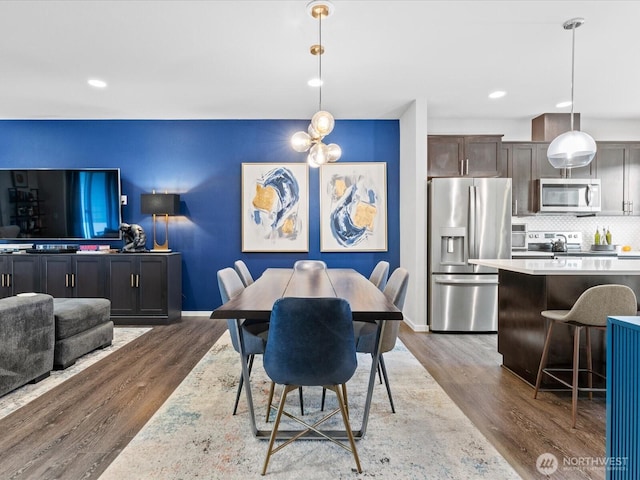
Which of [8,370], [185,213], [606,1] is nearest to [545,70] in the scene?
[606,1]

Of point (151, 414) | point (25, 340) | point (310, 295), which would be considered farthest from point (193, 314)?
point (310, 295)

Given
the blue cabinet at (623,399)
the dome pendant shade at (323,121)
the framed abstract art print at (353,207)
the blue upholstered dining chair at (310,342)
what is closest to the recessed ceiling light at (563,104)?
the framed abstract art print at (353,207)

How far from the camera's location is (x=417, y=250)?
14.5 ft

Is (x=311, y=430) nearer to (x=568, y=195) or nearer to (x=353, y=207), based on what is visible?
(x=353, y=207)

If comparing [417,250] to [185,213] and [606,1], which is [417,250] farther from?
[185,213]

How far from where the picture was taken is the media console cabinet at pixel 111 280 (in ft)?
15.0

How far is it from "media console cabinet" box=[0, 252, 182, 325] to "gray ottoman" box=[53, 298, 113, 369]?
Result: 0.87 metres

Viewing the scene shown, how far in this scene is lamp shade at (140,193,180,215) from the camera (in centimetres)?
464

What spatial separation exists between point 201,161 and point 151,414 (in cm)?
359

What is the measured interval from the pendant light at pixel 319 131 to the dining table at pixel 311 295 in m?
1.00

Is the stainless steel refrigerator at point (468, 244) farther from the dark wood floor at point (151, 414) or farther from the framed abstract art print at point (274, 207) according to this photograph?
the framed abstract art print at point (274, 207)

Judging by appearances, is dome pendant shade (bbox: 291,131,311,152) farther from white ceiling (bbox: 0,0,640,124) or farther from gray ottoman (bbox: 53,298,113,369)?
gray ottoman (bbox: 53,298,113,369)

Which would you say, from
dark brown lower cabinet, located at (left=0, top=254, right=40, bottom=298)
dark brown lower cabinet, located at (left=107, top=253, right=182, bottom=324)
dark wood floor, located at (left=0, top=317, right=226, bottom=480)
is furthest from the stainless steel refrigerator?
dark brown lower cabinet, located at (left=0, top=254, right=40, bottom=298)

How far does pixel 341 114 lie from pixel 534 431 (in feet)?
13.4
